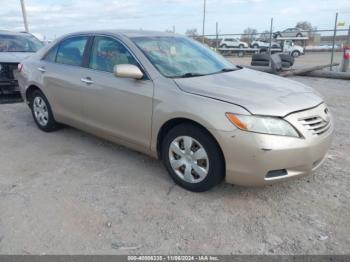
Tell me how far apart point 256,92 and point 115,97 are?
1.59m

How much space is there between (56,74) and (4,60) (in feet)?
9.84

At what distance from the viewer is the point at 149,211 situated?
301 centimetres

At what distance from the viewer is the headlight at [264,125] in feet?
9.14

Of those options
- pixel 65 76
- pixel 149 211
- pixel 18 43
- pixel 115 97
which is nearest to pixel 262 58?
pixel 18 43

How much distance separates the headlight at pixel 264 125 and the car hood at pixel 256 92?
57mm

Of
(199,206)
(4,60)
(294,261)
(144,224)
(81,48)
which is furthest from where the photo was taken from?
(4,60)

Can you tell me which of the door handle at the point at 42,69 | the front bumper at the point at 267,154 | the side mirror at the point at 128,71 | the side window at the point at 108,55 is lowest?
the front bumper at the point at 267,154

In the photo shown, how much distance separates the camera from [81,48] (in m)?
4.35

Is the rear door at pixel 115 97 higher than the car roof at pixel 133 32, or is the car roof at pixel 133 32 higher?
the car roof at pixel 133 32

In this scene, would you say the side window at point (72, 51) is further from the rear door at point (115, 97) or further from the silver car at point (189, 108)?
the rear door at point (115, 97)

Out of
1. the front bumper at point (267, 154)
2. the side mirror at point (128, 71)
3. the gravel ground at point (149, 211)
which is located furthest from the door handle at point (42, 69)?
the front bumper at point (267, 154)

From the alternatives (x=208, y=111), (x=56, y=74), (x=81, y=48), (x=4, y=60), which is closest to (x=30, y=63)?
(x=56, y=74)

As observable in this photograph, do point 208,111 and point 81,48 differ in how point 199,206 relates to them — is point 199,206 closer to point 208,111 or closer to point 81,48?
point 208,111

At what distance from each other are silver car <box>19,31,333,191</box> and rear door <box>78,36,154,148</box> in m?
0.01
